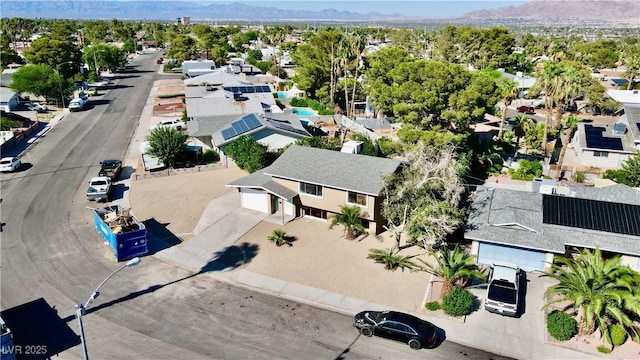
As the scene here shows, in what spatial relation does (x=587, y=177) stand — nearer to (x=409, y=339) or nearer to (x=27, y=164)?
(x=409, y=339)

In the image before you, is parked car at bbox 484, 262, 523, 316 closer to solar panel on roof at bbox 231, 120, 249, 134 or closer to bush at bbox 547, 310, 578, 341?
bush at bbox 547, 310, 578, 341

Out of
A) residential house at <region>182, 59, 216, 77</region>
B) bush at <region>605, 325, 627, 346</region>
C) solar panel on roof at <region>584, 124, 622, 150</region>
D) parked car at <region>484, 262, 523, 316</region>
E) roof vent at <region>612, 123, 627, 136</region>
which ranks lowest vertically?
A: bush at <region>605, 325, 627, 346</region>

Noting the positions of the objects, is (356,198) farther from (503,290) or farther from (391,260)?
(503,290)

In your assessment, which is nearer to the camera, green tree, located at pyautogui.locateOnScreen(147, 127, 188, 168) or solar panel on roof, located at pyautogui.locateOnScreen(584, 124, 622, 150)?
green tree, located at pyautogui.locateOnScreen(147, 127, 188, 168)

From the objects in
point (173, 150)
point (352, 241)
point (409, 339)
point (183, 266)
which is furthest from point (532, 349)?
point (173, 150)

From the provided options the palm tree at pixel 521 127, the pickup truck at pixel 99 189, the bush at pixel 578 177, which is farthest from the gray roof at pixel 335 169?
the palm tree at pixel 521 127

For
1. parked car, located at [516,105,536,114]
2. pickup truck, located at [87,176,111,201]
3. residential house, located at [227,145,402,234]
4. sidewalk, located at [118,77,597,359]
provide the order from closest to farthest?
sidewalk, located at [118,77,597,359] < residential house, located at [227,145,402,234] < pickup truck, located at [87,176,111,201] < parked car, located at [516,105,536,114]

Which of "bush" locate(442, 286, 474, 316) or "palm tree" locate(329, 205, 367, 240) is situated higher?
"palm tree" locate(329, 205, 367, 240)

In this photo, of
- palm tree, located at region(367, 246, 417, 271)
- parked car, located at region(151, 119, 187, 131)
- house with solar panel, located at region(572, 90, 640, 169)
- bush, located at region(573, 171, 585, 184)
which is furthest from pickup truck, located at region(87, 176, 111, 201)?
house with solar panel, located at region(572, 90, 640, 169)
